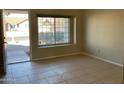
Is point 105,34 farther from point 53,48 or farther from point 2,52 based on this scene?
point 2,52

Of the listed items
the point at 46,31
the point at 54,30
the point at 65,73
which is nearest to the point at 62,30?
the point at 54,30

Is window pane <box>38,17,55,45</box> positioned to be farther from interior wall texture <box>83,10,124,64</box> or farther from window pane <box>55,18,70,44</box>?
interior wall texture <box>83,10,124,64</box>

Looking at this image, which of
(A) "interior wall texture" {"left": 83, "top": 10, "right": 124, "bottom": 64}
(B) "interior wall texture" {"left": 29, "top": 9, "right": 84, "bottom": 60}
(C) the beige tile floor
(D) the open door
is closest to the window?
(B) "interior wall texture" {"left": 29, "top": 9, "right": 84, "bottom": 60}

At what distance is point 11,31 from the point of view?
1246 centimetres

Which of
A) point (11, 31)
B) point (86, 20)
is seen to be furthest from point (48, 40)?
point (11, 31)

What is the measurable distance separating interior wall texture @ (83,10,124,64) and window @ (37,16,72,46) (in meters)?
0.82

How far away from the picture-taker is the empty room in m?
3.51

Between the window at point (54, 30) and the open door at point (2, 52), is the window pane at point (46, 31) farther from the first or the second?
the open door at point (2, 52)

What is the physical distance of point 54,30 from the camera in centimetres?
582

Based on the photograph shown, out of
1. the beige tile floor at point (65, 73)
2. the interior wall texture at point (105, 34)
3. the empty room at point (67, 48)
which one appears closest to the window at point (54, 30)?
the empty room at point (67, 48)

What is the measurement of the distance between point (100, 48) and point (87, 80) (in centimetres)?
220

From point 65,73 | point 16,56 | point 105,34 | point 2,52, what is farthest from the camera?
point 16,56

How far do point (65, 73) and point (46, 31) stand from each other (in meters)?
2.35
